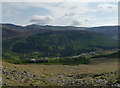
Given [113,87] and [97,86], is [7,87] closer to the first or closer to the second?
[97,86]

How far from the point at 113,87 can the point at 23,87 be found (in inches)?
923

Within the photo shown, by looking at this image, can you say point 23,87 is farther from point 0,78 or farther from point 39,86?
point 0,78

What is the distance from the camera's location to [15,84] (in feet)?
112

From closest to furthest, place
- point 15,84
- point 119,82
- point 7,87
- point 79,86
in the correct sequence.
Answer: point 7,87 < point 15,84 < point 79,86 < point 119,82

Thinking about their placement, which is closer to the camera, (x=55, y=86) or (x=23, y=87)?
(x=23, y=87)

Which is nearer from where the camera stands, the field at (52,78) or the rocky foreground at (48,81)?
the rocky foreground at (48,81)

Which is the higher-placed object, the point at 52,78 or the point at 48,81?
the point at 48,81

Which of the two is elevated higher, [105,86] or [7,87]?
[7,87]

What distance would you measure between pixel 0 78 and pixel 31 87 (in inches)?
369

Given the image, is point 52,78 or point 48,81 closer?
point 48,81

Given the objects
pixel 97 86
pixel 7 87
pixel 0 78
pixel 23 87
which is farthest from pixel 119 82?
pixel 0 78

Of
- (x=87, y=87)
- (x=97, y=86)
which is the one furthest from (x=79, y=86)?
(x=97, y=86)

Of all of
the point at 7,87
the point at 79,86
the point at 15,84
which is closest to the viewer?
the point at 7,87

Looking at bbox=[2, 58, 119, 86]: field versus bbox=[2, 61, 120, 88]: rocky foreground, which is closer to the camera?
bbox=[2, 61, 120, 88]: rocky foreground
